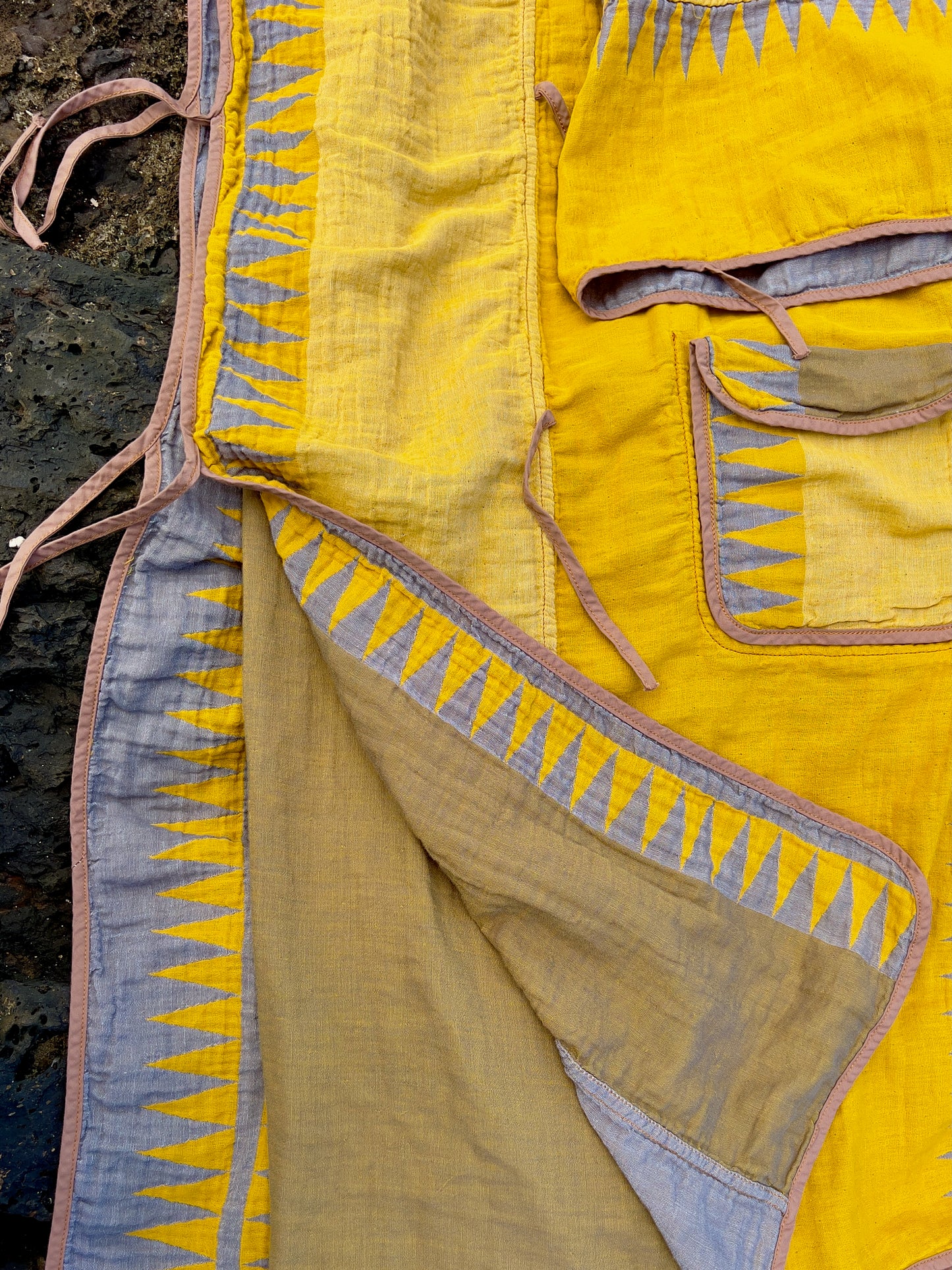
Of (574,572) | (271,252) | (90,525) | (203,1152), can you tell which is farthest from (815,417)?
(203,1152)

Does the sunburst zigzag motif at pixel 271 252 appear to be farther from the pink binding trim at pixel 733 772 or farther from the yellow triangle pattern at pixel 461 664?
the yellow triangle pattern at pixel 461 664

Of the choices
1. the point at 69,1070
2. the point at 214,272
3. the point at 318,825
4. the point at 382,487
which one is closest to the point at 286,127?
the point at 214,272

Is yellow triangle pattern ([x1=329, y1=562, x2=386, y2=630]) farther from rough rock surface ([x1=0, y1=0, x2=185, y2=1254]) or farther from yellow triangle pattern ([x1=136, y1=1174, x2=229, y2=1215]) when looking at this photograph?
yellow triangle pattern ([x1=136, y1=1174, x2=229, y2=1215])

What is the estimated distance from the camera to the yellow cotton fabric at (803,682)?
3.27ft

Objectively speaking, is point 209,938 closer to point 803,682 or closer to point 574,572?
point 574,572

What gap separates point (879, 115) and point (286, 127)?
0.70 meters

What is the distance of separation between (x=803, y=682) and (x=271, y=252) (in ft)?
2.56

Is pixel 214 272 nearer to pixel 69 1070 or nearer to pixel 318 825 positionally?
pixel 318 825

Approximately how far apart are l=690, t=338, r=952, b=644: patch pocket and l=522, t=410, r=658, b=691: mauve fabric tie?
11 centimetres

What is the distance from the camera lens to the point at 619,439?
40.5 inches

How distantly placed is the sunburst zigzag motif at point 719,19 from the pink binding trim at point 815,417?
41cm

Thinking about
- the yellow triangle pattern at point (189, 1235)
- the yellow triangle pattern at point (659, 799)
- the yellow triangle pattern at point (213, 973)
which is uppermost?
the yellow triangle pattern at point (659, 799)

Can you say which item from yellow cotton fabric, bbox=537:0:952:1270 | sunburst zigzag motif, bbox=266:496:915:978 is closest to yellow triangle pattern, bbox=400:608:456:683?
sunburst zigzag motif, bbox=266:496:915:978

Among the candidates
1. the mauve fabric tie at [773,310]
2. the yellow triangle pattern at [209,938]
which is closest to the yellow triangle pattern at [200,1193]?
the yellow triangle pattern at [209,938]
